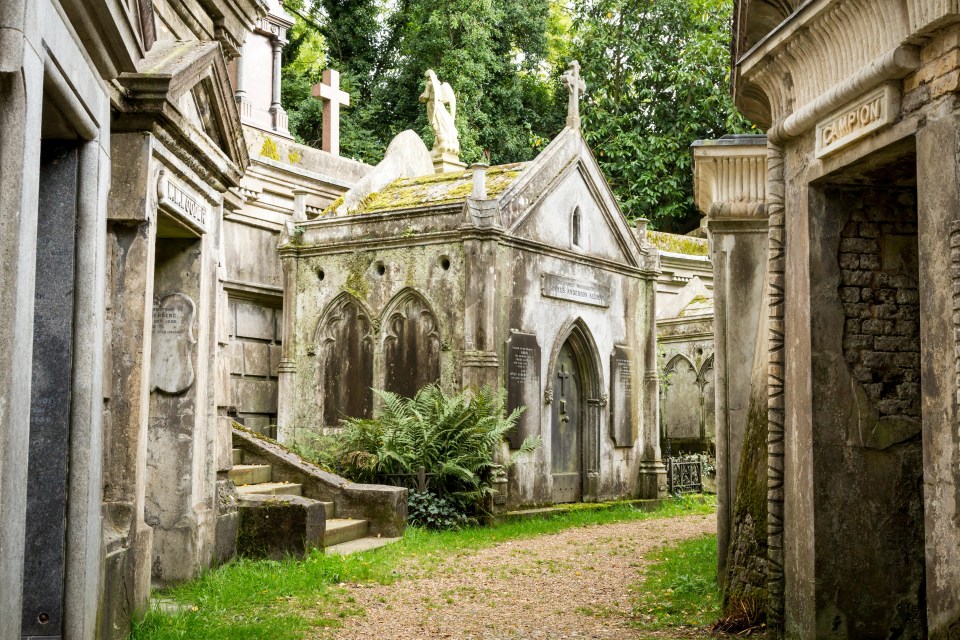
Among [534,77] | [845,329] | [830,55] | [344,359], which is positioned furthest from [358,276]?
[534,77]

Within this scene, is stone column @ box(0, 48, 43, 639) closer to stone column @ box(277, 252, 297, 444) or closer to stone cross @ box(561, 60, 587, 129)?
stone column @ box(277, 252, 297, 444)

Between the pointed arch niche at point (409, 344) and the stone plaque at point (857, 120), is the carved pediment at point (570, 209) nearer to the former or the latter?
the pointed arch niche at point (409, 344)

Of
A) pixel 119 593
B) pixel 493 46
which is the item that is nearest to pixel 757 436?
pixel 119 593

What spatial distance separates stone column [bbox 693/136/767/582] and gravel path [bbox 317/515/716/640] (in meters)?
1.40

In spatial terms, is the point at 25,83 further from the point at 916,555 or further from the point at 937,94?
the point at 916,555

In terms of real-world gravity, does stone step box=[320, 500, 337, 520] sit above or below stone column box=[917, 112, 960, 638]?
below

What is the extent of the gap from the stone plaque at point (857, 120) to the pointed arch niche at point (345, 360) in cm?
915

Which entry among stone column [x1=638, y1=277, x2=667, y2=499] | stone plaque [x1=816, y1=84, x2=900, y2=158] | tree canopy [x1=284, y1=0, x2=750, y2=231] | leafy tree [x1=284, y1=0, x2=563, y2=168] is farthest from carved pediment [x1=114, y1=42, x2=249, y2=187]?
tree canopy [x1=284, y1=0, x2=750, y2=231]

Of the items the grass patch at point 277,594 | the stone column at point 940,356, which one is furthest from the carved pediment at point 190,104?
the stone column at point 940,356

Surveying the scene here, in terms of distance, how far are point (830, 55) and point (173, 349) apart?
4923mm

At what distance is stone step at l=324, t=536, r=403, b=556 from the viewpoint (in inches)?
393

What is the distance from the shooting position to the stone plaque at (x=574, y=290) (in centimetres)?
1505

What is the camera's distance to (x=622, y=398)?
1648 cm

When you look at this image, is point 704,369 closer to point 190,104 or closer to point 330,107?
point 330,107
